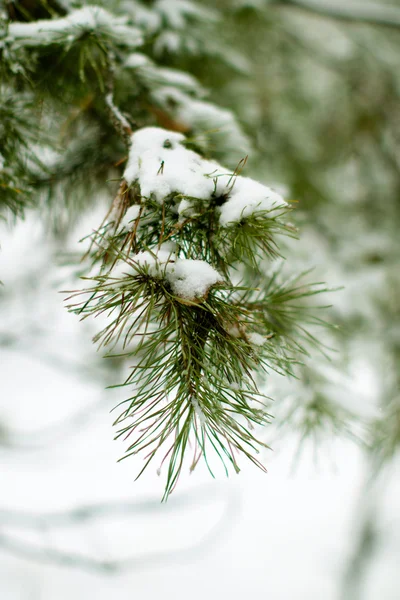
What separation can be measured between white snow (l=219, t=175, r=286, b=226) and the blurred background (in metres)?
0.29

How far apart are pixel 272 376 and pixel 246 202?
412mm

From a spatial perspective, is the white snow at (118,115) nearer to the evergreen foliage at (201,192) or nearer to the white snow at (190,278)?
the evergreen foliage at (201,192)

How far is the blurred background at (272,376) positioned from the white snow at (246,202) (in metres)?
0.29

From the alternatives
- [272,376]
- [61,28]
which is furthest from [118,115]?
[272,376]

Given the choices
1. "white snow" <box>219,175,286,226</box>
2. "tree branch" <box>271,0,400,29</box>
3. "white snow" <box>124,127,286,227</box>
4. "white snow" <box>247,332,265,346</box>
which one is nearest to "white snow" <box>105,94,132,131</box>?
"white snow" <box>124,127,286,227</box>

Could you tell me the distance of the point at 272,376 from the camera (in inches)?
29.4

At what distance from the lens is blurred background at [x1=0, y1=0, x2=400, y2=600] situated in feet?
3.02

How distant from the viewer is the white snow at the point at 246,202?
43cm

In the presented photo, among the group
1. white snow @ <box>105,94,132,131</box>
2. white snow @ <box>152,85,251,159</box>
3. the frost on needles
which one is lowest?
the frost on needles

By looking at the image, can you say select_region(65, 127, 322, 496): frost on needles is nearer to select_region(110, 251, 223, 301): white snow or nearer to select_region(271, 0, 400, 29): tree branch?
select_region(110, 251, 223, 301): white snow

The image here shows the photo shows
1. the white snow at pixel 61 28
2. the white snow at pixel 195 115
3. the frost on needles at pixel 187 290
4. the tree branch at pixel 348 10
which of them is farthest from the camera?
the tree branch at pixel 348 10

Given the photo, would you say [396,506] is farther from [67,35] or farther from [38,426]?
[67,35]

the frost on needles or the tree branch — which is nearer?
the frost on needles

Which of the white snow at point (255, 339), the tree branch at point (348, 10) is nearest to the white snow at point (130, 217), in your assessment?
the white snow at point (255, 339)
